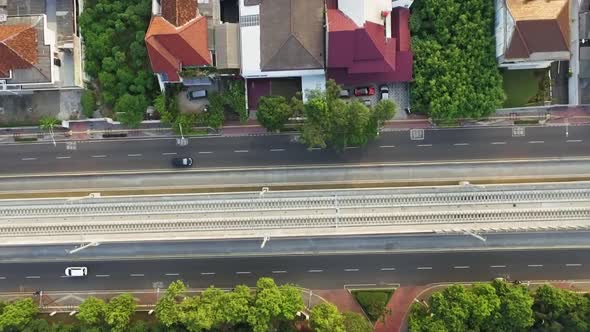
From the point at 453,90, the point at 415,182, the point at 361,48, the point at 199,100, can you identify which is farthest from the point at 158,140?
the point at 453,90

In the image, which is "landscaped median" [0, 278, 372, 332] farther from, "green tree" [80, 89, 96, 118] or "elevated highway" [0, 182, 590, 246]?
"green tree" [80, 89, 96, 118]

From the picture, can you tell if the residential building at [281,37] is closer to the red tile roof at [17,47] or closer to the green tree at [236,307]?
the red tile roof at [17,47]

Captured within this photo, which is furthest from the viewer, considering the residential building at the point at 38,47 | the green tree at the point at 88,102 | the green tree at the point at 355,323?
the green tree at the point at 88,102

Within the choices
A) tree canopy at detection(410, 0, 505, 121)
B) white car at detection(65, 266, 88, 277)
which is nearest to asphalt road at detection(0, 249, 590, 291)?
white car at detection(65, 266, 88, 277)

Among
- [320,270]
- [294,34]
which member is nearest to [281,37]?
[294,34]

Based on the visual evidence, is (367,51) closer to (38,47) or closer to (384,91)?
(384,91)

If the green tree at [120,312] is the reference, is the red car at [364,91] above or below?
above

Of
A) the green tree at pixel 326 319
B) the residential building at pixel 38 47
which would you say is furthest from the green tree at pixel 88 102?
the green tree at pixel 326 319
